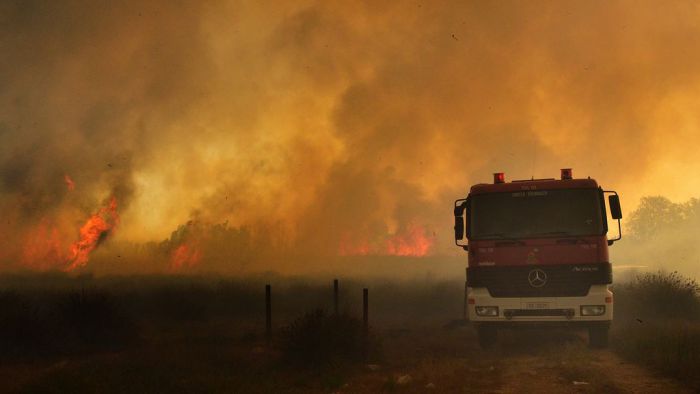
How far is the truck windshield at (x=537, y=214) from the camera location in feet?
44.2

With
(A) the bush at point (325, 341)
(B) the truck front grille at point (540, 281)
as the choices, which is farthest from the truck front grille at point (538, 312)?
(A) the bush at point (325, 341)

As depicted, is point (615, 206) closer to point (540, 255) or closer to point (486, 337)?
point (540, 255)

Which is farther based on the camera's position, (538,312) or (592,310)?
(538,312)

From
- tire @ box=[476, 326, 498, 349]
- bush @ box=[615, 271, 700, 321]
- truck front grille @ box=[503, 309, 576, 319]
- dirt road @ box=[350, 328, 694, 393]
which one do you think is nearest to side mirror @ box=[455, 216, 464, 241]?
truck front grille @ box=[503, 309, 576, 319]

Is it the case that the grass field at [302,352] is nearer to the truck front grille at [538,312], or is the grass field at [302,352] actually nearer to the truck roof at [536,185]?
the truck front grille at [538,312]

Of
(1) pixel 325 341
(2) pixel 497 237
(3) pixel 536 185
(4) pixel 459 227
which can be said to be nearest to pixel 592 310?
(2) pixel 497 237

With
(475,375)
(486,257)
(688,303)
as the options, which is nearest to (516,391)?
(475,375)

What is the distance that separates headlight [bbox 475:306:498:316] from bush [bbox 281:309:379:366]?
8.12ft

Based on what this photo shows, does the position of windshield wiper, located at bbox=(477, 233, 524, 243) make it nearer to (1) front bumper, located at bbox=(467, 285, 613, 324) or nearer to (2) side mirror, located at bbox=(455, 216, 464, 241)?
(2) side mirror, located at bbox=(455, 216, 464, 241)

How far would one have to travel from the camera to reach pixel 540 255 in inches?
527

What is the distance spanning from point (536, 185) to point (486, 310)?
2.95 metres

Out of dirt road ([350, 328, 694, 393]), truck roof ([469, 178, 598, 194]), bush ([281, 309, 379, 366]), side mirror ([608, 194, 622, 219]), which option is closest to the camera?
dirt road ([350, 328, 694, 393])

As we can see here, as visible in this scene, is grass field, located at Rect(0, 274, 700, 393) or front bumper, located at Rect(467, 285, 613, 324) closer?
grass field, located at Rect(0, 274, 700, 393)

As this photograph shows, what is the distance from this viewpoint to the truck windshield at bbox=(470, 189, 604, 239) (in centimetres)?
1348
